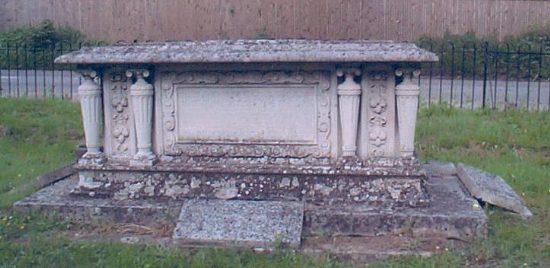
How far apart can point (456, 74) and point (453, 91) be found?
260cm

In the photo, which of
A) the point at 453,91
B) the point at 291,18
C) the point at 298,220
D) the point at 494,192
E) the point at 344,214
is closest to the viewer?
the point at 298,220

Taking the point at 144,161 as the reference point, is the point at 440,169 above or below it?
below

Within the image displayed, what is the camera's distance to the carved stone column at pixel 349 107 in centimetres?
695

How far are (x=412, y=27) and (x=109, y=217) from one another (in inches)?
698

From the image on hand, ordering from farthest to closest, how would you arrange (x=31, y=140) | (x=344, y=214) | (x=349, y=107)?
(x=31, y=140) → (x=349, y=107) → (x=344, y=214)

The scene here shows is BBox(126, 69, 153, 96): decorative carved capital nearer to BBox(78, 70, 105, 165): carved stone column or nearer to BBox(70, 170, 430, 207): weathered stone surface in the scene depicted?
BBox(78, 70, 105, 165): carved stone column

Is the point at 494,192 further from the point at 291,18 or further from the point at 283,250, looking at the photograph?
the point at 291,18

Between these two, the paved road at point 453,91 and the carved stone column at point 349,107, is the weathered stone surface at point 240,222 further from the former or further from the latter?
the paved road at point 453,91

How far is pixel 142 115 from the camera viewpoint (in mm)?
7230

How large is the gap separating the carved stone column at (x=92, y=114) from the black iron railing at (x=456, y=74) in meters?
7.02

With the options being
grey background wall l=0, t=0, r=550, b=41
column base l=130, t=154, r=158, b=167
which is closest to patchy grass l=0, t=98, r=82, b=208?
column base l=130, t=154, r=158, b=167

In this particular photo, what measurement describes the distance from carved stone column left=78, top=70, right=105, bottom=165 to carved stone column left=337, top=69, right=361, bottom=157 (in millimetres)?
1905

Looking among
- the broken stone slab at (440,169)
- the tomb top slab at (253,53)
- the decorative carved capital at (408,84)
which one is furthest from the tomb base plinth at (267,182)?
the broken stone slab at (440,169)

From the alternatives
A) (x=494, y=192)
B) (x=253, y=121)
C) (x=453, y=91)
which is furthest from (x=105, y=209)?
(x=453, y=91)
